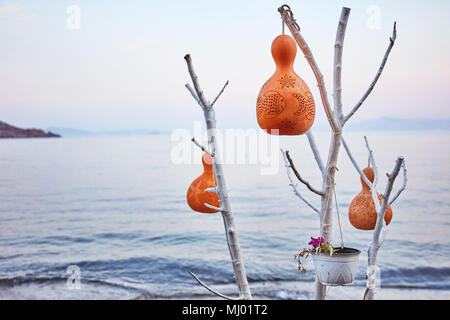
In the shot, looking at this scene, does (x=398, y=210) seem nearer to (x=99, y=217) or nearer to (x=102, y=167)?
(x=99, y=217)

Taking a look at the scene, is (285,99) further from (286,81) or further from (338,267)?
(338,267)

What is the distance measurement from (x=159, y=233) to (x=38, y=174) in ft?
34.2

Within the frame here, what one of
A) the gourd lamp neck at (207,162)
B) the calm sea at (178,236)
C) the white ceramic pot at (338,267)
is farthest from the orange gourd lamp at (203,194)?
the calm sea at (178,236)

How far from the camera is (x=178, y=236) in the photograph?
10.0 meters

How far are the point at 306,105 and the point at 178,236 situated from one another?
809cm

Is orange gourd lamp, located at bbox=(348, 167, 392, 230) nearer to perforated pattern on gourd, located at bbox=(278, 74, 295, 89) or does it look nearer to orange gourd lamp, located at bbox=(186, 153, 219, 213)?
orange gourd lamp, located at bbox=(186, 153, 219, 213)

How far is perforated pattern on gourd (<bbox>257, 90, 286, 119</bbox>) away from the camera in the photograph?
2.23 meters

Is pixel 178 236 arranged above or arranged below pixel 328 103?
below

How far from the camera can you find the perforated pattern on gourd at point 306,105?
2.23m

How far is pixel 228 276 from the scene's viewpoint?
22.6 ft

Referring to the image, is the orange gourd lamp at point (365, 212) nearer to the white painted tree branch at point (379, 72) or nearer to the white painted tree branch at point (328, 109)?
the white painted tree branch at point (328, 109)

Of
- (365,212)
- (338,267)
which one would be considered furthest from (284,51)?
(365,212)

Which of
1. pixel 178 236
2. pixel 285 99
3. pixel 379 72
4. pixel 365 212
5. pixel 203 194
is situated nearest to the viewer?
pixel 285 99

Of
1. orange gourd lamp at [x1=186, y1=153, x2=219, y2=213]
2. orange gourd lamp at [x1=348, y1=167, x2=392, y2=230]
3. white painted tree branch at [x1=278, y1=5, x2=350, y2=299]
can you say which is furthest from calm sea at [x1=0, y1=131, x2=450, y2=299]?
white painted tree branch at [x1=278, y1=5, x2=350, y2=299]
